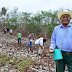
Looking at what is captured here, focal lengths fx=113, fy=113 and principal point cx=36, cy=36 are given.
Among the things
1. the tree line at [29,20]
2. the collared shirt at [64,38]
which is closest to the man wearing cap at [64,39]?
the collared shirt at [64,38]

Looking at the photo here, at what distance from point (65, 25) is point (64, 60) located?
0.73 m

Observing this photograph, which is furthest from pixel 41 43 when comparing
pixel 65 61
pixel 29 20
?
pixel 29 20

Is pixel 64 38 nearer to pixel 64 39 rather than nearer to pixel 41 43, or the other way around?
pixel 64 39

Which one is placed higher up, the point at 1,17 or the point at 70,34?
the point at 1,17

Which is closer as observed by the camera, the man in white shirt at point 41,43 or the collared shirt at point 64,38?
the collared shirt at point 64,38

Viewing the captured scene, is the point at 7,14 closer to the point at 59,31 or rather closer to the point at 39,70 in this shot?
the point at 39,70

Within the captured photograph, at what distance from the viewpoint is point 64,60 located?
92.5 inches

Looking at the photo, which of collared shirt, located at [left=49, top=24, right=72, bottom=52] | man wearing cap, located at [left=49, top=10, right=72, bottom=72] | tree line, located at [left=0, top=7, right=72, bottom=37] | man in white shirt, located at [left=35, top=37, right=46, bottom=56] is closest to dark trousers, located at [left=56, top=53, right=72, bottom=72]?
man wearing cap, located at [left=49, top=10, right=72, bottom=72]

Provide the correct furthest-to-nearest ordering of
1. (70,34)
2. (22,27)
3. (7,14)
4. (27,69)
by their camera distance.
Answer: (7,14) < (22,27) < (27,69) < (70,34)

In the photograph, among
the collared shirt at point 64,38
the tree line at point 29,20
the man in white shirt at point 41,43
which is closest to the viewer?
the collared shirt at point 64,38

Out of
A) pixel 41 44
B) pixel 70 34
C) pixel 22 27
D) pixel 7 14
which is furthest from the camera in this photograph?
pixel 7 14

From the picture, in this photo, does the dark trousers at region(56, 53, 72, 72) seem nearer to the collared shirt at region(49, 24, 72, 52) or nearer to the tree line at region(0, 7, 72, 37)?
the collared shirt at region(49, 24, 72, 52)

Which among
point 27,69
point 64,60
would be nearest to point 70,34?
point 64,60

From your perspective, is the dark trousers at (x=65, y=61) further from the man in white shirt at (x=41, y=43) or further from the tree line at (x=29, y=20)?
the tree line at (x=29, y=20)
